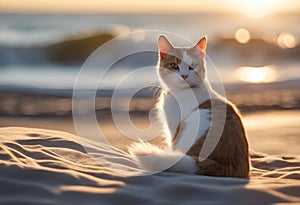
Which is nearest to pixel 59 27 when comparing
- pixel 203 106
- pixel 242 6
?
pixel 242 6

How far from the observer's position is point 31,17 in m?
34.3

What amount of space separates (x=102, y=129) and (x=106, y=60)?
1026 cm

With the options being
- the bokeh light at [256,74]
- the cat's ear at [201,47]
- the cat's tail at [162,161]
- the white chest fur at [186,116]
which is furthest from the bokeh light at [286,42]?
the cat's tail at [162,161]

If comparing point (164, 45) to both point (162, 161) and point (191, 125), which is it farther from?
point (162, 161)

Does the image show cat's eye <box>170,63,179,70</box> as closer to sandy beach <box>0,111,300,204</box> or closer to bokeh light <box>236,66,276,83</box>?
sandy beach <box>0,111,300,204</box>

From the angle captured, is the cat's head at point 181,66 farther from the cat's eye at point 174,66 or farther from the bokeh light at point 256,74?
the bokeh light at point 256,74

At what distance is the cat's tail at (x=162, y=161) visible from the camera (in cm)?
348

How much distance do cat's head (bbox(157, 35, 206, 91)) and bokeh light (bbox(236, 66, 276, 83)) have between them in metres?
8.24

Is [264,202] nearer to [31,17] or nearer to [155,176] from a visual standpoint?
[155,176]

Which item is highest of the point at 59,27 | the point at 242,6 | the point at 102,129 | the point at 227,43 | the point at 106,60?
the point at 242,6

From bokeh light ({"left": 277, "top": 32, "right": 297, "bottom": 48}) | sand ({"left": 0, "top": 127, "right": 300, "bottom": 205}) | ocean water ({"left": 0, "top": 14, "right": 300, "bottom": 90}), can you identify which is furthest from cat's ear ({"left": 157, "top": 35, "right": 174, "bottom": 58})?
bokeh light ({"left": 277, "top": 32, "right": 297, "bottom": 48})

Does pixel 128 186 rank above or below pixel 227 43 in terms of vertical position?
below

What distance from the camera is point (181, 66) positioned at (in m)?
4.30

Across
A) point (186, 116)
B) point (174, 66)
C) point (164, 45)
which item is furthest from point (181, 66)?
point (186, 116)
